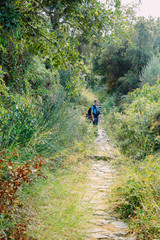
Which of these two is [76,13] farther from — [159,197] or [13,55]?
[159,197]

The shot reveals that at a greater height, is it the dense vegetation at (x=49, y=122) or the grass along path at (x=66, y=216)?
the dense vegetation at (x=49, y=122)

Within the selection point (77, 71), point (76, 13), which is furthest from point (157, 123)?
point (76, 13)

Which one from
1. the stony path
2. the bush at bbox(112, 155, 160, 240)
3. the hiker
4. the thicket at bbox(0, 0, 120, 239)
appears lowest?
the stony path

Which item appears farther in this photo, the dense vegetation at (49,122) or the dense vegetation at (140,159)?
the dense vegetation at (140,159)

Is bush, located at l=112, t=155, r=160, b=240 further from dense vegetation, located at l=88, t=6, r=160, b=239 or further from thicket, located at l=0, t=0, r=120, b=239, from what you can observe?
thicket, located at l=0, t=0, r=120, b=239

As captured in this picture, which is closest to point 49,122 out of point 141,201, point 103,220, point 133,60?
point 103,220

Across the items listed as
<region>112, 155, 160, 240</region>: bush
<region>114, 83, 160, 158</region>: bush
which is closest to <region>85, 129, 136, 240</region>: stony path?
<region>112, 155, 160, 240</region>: bush

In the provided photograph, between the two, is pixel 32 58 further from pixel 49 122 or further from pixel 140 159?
pixel 140 159

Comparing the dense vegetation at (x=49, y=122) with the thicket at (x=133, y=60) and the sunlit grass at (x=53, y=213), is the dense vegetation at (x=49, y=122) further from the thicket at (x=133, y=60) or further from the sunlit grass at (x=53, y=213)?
the thicket at (x=133, y=60)

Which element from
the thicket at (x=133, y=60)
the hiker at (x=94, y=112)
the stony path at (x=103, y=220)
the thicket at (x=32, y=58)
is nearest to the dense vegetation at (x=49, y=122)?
the thicket at (x=32, y=58)

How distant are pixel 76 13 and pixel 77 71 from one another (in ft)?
3.81

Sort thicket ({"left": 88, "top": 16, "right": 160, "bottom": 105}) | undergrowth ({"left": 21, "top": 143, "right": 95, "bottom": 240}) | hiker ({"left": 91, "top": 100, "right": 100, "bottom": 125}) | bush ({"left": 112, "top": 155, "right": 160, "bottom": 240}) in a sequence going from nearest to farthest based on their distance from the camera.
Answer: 1. undergrowth ({"left": 21, "top": 143, "right": 95, "bottom": 240})
2. bush ({"left": 112, "top": 155, "right": 160, "bottom": 240})
3. hiker ({"left": 91, "top": 100, "right": 100, "bottom": 125})
4. thicket ({"left": 88, "top": 16, "right": 160, "bottom": 105})

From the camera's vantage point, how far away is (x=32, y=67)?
552 cm

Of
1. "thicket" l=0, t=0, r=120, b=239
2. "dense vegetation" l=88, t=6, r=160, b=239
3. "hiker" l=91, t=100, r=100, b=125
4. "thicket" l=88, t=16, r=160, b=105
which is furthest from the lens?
"thicket" l=88, t=16, r=160, b=105
